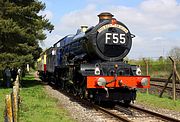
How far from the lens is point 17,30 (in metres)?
24.0

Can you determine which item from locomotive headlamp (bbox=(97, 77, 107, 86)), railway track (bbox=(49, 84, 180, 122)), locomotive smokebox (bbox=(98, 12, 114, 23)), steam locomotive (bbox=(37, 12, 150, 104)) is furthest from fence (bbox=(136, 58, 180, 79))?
locomotive headlamp (bbox=(97, 77, 107, 86))

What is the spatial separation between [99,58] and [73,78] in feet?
6.98

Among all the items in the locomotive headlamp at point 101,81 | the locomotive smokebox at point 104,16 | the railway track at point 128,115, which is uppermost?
the locomotive smokebox at point 104,16

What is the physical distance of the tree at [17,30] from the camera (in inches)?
935

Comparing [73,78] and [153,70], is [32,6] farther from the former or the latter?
[153,70]

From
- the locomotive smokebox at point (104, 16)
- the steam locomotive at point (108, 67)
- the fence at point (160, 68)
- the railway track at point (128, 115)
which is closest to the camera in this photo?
the railway track at point (128, 115)

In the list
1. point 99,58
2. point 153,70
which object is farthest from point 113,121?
point 153,70

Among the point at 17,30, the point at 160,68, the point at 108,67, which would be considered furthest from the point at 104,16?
the point at 160,68

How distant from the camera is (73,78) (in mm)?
16703

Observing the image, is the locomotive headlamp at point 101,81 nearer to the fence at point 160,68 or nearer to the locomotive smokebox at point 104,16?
the locomotive smokebox at point 104,16

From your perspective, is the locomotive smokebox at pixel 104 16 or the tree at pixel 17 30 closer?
the locomotive smokebox at pixel 104 16

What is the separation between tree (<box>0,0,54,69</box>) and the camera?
23.8 m

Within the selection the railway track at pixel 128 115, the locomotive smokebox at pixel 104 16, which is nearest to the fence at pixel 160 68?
the locomotive smokebox at pixel 104 16

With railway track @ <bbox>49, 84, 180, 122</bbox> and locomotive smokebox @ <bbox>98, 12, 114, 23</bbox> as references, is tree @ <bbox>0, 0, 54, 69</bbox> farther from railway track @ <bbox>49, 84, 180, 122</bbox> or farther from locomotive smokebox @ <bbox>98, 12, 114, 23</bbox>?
railway track @ <bbox>49, 84, 180, 122</bbox>
